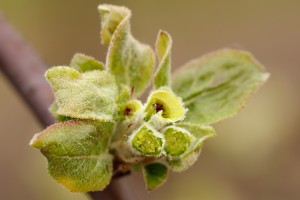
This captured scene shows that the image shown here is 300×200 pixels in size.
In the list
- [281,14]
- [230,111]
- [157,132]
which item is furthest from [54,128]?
[281,14]

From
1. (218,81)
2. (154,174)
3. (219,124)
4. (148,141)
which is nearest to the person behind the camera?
(148,141)

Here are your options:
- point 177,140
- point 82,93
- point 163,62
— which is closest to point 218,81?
point 163,62

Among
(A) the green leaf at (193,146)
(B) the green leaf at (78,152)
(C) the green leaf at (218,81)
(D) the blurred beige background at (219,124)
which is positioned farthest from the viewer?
(D) the blurred beige background at (219,124)

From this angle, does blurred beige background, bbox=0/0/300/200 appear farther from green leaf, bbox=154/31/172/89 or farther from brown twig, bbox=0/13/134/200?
green leaf, bbox=154/31/172/89

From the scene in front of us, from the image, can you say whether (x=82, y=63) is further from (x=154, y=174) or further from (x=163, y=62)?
(x=154, y=174)

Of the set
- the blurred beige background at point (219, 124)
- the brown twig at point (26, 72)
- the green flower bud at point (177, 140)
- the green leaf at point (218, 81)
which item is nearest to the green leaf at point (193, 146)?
the green flower bud at point (177, 140)

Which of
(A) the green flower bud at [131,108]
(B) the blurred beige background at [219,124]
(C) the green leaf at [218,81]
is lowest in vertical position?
(B) the blurred beige background at [219,124]

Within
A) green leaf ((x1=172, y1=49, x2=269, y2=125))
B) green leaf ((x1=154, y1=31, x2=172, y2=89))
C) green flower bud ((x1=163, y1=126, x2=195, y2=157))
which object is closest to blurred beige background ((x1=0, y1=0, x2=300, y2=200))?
green leaf ((x1=172, y1=49, x2=269, y2=125))

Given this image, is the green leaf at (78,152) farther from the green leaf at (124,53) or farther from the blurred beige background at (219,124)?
the blurred beige background at (219,124)
